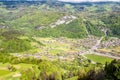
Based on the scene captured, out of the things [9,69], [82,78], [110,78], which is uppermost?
[110,78]

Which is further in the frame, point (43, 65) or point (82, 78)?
point (43, 65)

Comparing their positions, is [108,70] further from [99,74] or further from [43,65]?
[43,65]

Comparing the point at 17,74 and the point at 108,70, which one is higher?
the point at 108,70

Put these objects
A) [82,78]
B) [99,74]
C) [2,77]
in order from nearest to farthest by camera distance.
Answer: [99,74] < [82,78] < [2,77]

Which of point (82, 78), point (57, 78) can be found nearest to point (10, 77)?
point (57, 78)

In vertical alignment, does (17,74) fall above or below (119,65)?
below

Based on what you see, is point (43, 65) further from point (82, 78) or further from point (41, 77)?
point (82, 78)

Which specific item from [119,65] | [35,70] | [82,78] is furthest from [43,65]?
[119,65]

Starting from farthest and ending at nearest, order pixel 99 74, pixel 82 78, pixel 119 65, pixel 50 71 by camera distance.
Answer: pixel 50 71
pixel 82 78
pixel 99 74
pixel 119 65

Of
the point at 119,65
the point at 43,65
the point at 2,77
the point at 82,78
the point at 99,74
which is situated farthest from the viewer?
the point at 43,65
